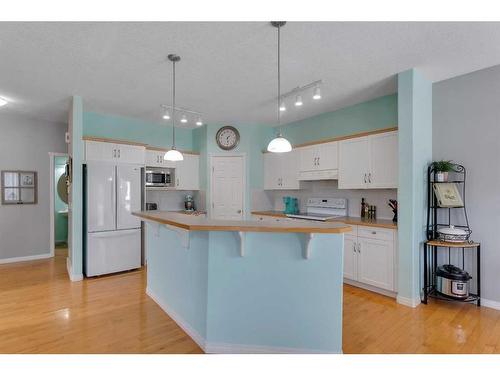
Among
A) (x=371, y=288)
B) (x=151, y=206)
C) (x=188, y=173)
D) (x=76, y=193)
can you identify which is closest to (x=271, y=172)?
(x=188, y=173)

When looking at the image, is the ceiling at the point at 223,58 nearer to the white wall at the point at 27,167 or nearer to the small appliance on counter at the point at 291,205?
the white wall at the point at 27,167

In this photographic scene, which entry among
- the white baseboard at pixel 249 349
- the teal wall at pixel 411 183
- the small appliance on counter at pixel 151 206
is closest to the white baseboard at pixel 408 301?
the teal wall at pixel 411 183

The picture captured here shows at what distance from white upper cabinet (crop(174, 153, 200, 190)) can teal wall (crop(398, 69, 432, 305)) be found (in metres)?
3.68

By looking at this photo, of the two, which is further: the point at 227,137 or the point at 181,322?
the point at 227,137

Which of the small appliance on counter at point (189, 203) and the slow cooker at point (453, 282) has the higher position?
the small appliance on counter at point (189, 203)

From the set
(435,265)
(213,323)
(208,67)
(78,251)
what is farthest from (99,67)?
(435,265)

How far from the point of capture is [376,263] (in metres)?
3.35

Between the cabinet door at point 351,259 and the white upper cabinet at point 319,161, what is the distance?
3.26 ft

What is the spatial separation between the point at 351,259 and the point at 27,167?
560 centimetres

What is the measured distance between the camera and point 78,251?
12.6 ft

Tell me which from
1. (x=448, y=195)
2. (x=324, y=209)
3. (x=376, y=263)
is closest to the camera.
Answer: (x=448, y=195)

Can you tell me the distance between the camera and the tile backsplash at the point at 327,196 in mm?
3889

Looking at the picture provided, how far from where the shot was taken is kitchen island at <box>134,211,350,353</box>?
2037mm

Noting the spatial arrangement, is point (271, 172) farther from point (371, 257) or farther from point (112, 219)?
point (112, 219)
